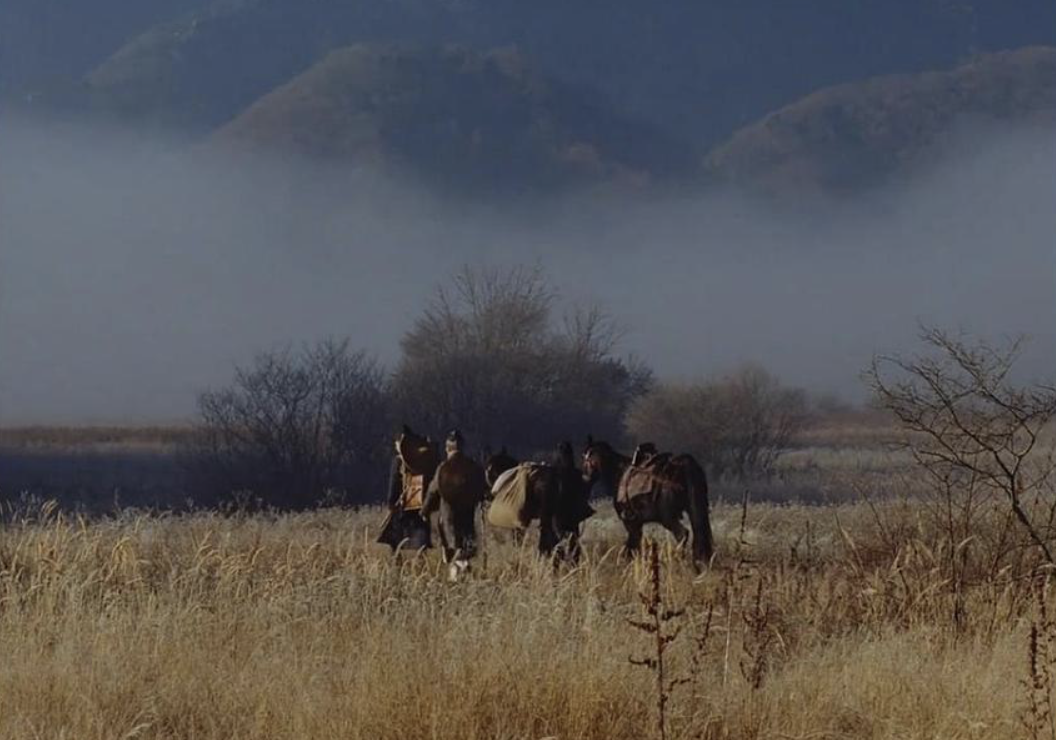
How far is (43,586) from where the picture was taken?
304 inches

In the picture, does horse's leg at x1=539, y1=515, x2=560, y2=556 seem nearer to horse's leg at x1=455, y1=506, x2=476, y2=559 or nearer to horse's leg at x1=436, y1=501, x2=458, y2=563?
horse's leg at x1=455, y1=506, x2=476, y2=559

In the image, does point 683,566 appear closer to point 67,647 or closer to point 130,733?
point 67,647

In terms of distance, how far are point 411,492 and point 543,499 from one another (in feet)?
4.79

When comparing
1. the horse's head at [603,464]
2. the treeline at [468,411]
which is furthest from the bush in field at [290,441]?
the horse's head at [603,464]

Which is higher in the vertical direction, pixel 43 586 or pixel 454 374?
pixel 454 374

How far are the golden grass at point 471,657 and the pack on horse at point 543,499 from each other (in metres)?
3.12

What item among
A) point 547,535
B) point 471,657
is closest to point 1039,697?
point 471,657

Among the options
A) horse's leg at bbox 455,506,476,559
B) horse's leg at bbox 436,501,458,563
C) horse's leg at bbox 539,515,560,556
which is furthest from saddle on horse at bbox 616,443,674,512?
horse's leg at bbox 436,501,458,563

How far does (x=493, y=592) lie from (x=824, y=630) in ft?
6.67

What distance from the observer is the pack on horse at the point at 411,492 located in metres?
12.9

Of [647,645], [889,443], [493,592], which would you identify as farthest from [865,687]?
[889,443]

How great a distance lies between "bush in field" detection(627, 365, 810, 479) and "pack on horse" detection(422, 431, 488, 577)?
93.4 feet

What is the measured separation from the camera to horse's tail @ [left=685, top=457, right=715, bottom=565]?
44.5 ft

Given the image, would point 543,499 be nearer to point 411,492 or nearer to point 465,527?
point 465,527
